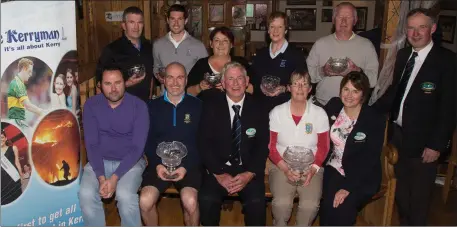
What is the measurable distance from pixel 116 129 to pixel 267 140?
120 centimetres

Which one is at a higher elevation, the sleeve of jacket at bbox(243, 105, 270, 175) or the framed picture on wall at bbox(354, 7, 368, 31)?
the framed picture on wall at bbox(354, 7, 368, 31)

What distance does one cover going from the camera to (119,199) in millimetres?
3621

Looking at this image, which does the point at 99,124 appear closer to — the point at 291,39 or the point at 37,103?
the point at 37,103

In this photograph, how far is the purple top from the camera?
3.73m

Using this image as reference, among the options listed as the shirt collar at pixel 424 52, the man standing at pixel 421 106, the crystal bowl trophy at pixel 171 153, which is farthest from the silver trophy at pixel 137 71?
the shirt collar at pixel 424 52

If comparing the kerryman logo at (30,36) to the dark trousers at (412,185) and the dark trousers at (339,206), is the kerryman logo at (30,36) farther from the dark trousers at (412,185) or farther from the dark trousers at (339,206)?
the dark trousers at (412,185)

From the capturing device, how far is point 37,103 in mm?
3357

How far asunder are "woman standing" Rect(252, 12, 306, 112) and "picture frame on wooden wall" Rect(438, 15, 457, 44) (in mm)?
3146

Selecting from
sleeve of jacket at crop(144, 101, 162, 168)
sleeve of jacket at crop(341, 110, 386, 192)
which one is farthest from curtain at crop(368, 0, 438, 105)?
sleeve of jacket at crop(144, 101, 162, 168)

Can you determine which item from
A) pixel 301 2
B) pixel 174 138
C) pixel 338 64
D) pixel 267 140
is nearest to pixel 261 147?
pixel 267 140

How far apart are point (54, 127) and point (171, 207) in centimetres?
159

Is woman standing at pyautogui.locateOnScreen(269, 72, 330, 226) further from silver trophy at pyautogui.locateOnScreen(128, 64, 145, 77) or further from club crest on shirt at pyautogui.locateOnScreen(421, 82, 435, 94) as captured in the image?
silver trophy at pyautogui.locateOnScreen(128, 64, 145, 77)

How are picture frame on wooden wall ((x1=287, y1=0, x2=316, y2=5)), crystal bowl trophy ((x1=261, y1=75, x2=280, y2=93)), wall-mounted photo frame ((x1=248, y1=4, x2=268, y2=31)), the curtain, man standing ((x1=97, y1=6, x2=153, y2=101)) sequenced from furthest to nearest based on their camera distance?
1. picture frame on wooden wall ((x1=287, y1=0, x2=316, y2=5))
2. wall-mounted photo frame ((x1=248, y1=4, x2=268, y2=31))
3. the curtain
4. man standing ((x1=97, y1=6, x2=153, y2=101))
5. crystal bowl trophy ((x1=261, y1=75, x2=280, y2=93))

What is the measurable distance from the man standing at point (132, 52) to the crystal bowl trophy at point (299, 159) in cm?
152
